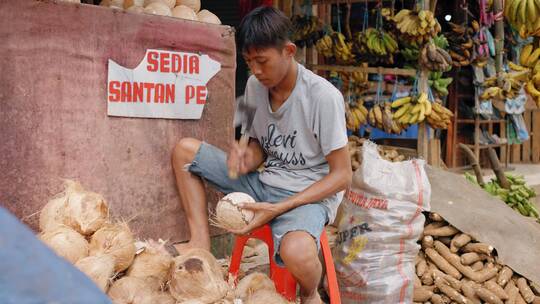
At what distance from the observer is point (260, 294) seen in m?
2.96

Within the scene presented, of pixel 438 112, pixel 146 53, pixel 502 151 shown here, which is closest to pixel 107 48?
pixel 146 53

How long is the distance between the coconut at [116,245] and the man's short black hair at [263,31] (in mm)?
1010

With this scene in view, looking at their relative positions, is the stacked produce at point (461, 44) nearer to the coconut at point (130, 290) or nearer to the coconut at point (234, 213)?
the coconut at point (234, 213)

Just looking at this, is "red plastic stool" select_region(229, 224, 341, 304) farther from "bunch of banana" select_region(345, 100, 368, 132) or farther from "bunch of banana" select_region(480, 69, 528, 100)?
"bunch of banana" select_region(480, 69, 528, 100)

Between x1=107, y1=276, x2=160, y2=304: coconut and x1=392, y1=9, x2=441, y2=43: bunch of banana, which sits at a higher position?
x1=392, y1=9, x2=441, y2=43: bunch of banana

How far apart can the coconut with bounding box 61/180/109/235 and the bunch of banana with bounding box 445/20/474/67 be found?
544 centimetres

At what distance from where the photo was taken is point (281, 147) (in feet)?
11.3

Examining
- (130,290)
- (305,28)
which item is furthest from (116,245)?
(305,28)

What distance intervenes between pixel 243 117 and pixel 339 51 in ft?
11.5

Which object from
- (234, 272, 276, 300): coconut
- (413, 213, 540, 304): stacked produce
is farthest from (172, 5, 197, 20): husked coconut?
(413, 213, 540, 304): stacked produce

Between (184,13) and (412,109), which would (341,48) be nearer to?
(412,109)

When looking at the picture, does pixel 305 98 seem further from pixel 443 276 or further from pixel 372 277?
pixel 443 276

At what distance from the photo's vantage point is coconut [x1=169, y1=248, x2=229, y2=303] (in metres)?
2.78

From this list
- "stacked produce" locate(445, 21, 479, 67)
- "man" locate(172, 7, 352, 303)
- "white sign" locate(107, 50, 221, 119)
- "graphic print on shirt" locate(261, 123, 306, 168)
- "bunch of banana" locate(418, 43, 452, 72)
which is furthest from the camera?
"stacked produce" locate(445, 21, 479, 67)
